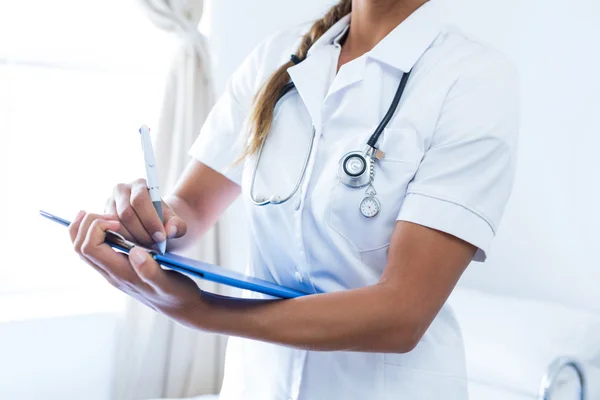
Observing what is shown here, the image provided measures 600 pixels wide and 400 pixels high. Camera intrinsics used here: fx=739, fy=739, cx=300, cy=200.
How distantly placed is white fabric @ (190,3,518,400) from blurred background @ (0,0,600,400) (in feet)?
3.38

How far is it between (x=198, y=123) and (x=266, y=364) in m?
1.77

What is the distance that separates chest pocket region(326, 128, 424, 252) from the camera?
1003 millimetres

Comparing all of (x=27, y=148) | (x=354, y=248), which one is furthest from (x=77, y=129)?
(x=354, y=248)

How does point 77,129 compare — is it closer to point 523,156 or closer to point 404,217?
point 523,156

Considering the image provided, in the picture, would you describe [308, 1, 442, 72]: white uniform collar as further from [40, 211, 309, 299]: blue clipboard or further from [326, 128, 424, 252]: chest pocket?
[40, 211, 309, 299]: blue clipboard

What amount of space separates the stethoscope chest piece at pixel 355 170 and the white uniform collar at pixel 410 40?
0.16 m

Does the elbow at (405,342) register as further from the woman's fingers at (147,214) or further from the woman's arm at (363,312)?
the woman's fingers at (147,214)

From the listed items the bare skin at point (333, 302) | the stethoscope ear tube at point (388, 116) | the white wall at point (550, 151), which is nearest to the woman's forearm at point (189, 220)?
the bare skin at point (333, 302)

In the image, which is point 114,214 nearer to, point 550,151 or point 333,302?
point 333,302

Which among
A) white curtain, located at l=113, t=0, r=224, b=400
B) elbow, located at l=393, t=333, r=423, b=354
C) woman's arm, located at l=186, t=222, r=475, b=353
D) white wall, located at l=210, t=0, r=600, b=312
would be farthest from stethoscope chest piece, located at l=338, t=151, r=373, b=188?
white curtain, located at l=113, t=0, r=224, b=400

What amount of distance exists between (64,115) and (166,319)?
84cm

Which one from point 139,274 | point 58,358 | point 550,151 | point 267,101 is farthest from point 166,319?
point 139,274

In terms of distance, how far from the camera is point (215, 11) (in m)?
2.87

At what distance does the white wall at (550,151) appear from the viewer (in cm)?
221
